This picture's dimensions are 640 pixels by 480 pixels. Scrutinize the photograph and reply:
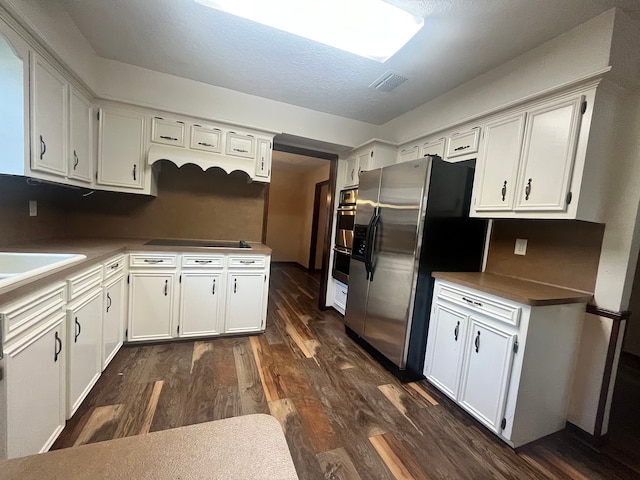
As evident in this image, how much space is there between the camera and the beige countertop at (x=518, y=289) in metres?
1.55

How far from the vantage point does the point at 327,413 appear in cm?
177

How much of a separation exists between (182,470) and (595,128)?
2373 millimetres

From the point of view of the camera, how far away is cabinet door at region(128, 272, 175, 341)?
2.36 meters

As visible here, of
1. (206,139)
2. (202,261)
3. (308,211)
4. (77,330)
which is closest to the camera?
(77,330)

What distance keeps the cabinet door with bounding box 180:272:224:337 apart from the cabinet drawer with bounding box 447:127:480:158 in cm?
243

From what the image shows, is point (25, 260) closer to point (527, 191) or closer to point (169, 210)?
point (169, 210)

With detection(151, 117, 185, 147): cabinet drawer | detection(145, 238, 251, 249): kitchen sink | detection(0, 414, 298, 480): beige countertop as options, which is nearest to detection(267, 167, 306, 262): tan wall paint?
detection(145, 238, 251, 249): kitchen sink

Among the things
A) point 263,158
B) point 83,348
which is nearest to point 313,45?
point 263,158

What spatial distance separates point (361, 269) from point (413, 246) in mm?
761

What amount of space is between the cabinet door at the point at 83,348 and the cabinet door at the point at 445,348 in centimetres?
236

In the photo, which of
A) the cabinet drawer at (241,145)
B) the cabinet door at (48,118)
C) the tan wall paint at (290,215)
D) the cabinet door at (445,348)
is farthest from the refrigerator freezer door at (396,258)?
the tan wall paint at (290,215)

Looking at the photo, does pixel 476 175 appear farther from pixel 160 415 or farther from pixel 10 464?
pixel 160 415

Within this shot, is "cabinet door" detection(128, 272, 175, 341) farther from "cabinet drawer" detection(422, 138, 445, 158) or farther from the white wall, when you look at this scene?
the white wall

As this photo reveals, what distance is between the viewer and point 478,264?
2.33 metres
